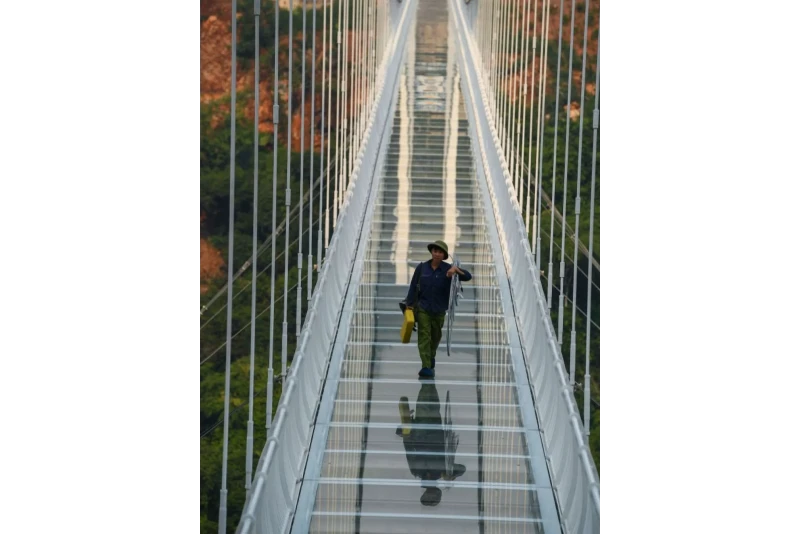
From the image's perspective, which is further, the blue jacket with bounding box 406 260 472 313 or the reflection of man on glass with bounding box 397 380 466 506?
the blue jacket with bounding box 406 260 472 313

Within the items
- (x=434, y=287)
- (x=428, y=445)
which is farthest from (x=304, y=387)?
(x=434, y=287)

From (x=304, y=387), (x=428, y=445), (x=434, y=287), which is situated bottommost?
(x=428, y=445)

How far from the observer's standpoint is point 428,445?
272 inches

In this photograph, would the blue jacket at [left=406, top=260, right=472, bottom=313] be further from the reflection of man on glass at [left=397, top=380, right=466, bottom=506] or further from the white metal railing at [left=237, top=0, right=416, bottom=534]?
the white metal railing at [left=237, top=0, right=416, bottom=534]

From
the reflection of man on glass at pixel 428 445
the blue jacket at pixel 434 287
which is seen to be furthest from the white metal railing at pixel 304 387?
the blue jacket at pixel 434 287

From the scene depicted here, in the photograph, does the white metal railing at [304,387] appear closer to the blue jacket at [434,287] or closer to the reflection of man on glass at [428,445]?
the reflection of man on glass at [428,445]

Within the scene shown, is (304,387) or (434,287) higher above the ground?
(434,287)

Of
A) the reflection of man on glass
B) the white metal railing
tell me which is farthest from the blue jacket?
the white metal railing

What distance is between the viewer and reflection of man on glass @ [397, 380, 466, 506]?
6430 millimetres

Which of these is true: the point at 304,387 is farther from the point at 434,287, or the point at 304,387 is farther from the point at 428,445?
the point at 434,287

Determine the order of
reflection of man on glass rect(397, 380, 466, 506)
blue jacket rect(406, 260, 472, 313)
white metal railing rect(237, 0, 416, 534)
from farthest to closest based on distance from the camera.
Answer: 1. blue jacket rect(406, 260, 472, 313)
2. reflection of man on glass rect(397, 380, 466, 506)
3. white metal railing rect(237, 0, 416, 534)
